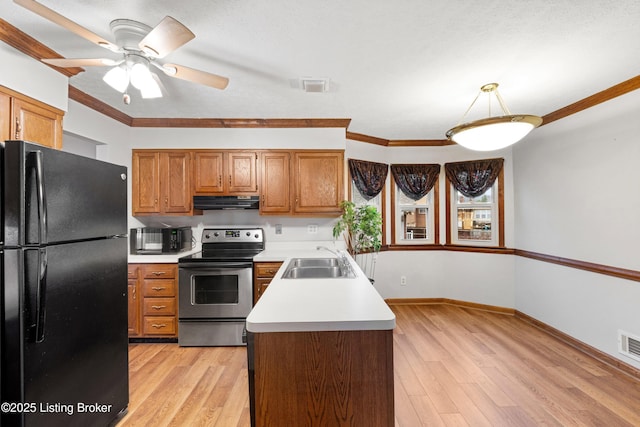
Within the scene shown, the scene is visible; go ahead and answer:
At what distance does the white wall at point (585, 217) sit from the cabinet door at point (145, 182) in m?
4.56

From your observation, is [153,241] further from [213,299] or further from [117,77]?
[117,77]

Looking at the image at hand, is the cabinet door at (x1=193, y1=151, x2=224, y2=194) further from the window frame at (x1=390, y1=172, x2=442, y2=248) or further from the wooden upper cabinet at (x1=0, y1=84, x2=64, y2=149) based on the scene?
the window frame at (x1=390, y1=172, x2=442, y2=248)

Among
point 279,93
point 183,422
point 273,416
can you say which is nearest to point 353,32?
point 279,93

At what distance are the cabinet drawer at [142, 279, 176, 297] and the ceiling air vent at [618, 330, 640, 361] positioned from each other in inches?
167

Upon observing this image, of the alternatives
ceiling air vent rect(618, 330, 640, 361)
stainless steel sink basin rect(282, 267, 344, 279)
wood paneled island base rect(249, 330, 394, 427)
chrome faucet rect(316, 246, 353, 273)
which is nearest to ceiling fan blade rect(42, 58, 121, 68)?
wood paneled island base rect(249, 330, 394, 427)

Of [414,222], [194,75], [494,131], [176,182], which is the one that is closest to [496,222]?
[414,222]

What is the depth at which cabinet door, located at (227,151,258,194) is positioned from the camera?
11.6 ft

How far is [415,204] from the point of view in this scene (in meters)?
4.54

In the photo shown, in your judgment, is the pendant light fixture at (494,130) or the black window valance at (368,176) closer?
the pendant light fixture at (494,130)

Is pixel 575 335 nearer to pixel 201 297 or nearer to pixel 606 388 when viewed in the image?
pixel 606 388

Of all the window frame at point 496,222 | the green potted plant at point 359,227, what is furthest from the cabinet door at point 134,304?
the window frame at point 496,222

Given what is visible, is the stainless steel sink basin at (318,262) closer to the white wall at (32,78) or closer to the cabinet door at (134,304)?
the cabinet door at (134,304)

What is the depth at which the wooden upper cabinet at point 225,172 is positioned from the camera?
3521mm

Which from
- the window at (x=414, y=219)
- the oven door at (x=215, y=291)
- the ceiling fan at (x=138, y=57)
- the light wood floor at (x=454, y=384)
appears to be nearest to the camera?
the ceiling fan at (x=138, y=57)
